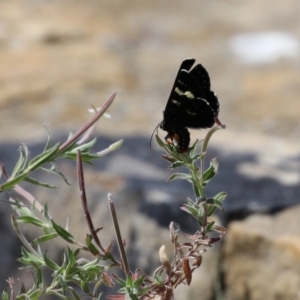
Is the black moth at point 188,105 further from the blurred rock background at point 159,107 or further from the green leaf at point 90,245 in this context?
the blurred rock background at point 159,107

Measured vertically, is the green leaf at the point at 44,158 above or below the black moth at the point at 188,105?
below

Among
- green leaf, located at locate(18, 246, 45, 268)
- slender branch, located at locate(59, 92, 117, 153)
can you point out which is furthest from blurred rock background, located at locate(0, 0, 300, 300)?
slender branch, located at locate(59, 92, 117, 153)

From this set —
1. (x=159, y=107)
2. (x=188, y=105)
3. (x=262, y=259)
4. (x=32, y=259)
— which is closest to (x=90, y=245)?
(x=32, y=259)

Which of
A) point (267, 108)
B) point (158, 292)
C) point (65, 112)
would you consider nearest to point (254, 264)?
point (158, 292)

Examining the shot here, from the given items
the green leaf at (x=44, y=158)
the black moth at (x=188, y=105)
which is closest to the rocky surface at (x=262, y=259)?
the black moth at (x=188, y=105)

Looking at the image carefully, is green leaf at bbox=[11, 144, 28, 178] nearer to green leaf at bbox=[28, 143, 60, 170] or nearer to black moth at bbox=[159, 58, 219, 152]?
green leaf at bbox=[28, 143, 60, 170]

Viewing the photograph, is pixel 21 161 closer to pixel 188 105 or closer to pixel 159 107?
pixel 188 105
